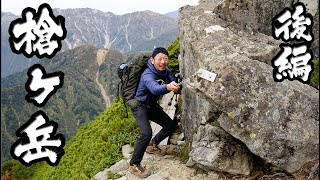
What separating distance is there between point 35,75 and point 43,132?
1744 mm

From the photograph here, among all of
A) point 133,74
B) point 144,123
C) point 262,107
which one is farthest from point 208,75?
point 144,123

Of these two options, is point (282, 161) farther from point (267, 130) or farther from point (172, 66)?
point (172, 66)

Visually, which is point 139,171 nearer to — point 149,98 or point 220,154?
point 149,98

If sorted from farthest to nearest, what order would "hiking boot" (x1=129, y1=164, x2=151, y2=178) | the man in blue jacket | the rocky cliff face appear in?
"hiking boot" (x1=129, y1=164, x2=151, y2=178), the man in blue jacket, the rocky cliff face

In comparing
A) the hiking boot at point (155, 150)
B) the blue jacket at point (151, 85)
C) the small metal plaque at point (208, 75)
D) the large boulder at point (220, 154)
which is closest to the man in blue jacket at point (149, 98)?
the blue jacket at point (151, 85)

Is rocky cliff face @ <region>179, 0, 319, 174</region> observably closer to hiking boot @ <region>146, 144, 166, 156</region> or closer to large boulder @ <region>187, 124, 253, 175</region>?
large boulder @ <region>187, 124, 253, 175</region>

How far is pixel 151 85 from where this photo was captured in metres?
9.75

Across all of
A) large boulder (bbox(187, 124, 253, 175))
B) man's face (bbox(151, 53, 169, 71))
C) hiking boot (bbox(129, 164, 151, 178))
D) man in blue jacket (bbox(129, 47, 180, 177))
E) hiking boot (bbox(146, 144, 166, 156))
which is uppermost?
man's face (bbox(151, 53, 169, 71))

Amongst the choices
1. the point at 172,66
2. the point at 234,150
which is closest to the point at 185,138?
the point at 234,150

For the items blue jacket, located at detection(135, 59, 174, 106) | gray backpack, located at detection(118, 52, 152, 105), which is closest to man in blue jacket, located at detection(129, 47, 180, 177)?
blue jacket, located at detection(135, 59, 174, 106)

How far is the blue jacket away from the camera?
31.4 ft

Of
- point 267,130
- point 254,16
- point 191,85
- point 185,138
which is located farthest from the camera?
point 185,138

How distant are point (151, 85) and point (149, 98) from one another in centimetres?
104

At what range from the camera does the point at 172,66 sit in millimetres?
18828
